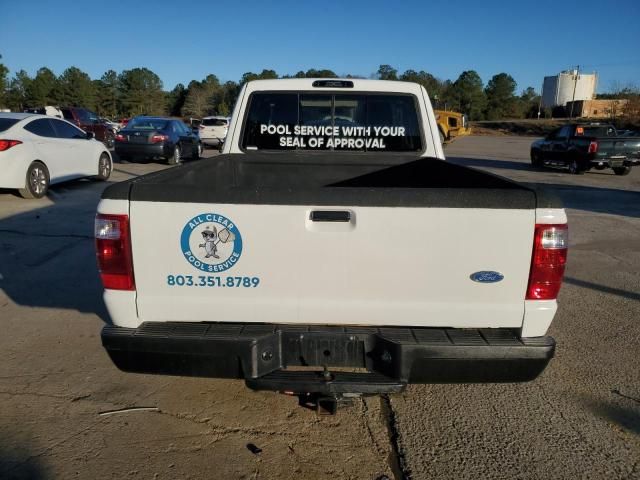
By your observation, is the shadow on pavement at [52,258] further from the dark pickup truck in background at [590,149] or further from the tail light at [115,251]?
the dark pickup truck in background at [590,149]

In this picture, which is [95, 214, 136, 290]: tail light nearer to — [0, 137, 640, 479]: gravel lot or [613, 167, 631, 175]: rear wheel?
[0, 137, 640, 479]: gravel lot

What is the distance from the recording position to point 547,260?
2.25 metres

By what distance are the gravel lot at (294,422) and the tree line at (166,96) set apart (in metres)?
89.0

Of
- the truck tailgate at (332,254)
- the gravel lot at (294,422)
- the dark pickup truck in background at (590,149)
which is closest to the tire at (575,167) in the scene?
the dark pickup truck in background at (590,149)

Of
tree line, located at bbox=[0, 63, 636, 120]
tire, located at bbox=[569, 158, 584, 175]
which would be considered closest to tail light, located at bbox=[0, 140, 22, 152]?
tire, located at bbox=[569, 158, 584, 175]

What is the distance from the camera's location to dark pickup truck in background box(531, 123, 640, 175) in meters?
16.3

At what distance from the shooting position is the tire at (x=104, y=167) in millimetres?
12301

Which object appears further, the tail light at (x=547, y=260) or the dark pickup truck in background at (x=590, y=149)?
the dark pickup truck in background at (x=590, y=149)

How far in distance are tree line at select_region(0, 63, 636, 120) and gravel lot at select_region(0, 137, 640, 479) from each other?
8899 cm

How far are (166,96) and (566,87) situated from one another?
302 feet

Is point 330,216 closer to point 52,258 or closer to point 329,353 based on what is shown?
point 329,353

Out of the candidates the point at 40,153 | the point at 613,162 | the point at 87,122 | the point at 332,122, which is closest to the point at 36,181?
the point at 40,153

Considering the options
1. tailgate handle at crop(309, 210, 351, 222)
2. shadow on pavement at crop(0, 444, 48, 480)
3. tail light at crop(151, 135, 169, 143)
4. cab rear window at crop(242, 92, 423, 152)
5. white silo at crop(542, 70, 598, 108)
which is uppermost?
white silo at crop(542, 70, 598, 108)

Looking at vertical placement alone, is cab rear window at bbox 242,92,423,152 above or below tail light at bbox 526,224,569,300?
above
